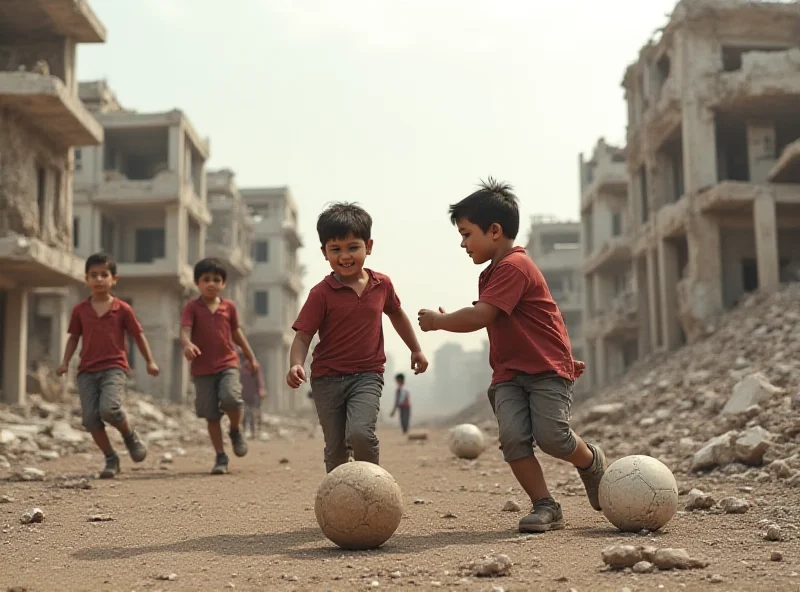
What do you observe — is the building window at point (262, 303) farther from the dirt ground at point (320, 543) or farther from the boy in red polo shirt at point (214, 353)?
the dirt ground at point (320, 543)

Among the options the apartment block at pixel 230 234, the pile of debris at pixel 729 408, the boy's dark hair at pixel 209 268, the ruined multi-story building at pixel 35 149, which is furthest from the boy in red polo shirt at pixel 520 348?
the apartment block at pixel 230 234

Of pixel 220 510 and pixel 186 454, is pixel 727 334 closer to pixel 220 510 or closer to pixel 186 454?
pixel 186 454

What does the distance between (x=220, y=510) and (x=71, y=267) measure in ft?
41.7

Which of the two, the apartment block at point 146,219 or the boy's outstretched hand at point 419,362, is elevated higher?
the apartment block at point 146,219

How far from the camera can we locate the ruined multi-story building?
54.0ft

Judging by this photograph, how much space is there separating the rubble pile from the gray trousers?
4.31m

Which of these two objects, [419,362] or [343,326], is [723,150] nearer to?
[419,362]

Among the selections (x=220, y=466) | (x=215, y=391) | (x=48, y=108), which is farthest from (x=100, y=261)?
(x=48, y=108)

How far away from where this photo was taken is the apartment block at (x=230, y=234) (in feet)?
126

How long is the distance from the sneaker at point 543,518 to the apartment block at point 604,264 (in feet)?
93.2

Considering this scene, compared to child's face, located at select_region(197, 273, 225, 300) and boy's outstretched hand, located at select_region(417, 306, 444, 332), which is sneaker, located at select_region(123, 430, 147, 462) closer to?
child's face, located at select_region(197, 273, 225, 300)

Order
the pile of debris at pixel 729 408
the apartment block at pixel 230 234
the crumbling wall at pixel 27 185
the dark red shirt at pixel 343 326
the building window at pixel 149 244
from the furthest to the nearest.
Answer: the apartment block at pixel 230 234 < the building window at pixel 149 244 < the crumbling wall at pixel 27 185 < the pile of debris at pixel 729 408 < the dark red shirt at pixel 343 326

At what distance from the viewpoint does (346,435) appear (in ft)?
16.5

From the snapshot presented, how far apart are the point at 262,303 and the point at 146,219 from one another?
16.4 m
